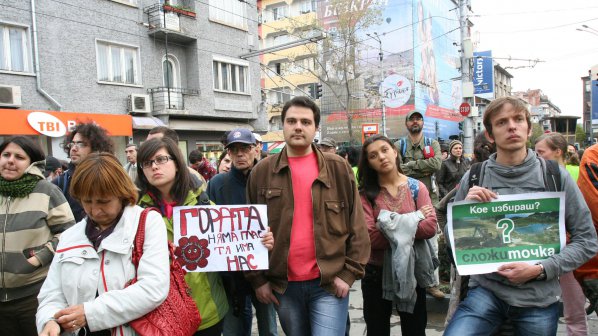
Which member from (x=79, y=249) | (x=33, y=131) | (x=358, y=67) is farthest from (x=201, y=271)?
(x=358, y=67)

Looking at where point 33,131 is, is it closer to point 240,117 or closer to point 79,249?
point 240,117

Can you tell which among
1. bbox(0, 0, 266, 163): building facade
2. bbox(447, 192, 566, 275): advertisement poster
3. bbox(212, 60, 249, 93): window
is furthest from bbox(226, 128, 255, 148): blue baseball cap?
bbox(212, 60, 249, 93): window

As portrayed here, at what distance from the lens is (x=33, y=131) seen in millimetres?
13008

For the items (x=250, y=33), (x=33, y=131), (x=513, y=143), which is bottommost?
(x=513, y=143)

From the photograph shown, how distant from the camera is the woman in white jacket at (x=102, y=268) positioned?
6.43 feet

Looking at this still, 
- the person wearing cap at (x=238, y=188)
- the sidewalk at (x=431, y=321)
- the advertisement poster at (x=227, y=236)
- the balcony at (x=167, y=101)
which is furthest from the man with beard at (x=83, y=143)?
the balcony at (x=167, y=101)

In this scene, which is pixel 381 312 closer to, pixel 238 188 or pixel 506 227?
pixel 506 227

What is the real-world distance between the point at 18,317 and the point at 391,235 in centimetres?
290

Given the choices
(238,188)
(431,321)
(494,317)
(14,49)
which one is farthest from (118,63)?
(494,317)

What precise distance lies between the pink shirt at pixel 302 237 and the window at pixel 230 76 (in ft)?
60.0

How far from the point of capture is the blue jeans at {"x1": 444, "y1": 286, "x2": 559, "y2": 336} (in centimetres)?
223

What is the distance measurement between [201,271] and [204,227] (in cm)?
29

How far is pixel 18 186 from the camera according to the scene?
3.02m

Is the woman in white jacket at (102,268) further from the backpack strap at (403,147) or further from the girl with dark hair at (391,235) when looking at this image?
the backpack strap at (403,147)
